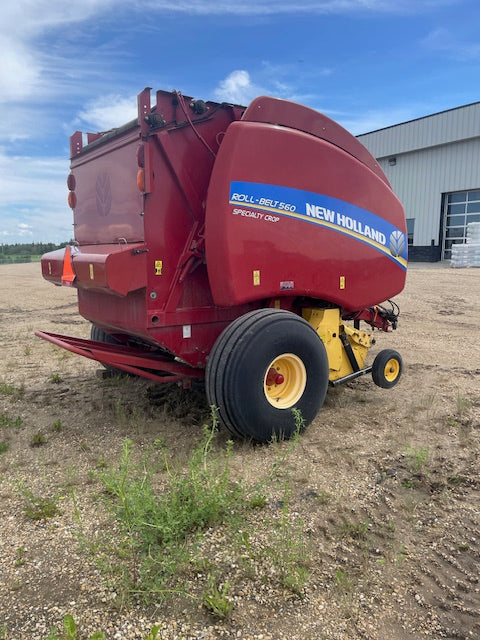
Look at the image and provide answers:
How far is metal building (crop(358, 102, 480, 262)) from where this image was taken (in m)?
24.5

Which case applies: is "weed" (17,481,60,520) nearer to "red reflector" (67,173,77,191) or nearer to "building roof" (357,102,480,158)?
"red reflector" (67,173,77,191)

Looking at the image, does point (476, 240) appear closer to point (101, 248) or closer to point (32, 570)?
point (101, 248)

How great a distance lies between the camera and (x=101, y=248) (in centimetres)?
414

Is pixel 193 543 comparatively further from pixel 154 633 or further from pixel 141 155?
pixel 141 155

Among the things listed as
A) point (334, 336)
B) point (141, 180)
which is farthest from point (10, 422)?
point (334, 336)

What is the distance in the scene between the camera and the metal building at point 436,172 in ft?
80.4

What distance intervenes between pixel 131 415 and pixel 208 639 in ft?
8.83

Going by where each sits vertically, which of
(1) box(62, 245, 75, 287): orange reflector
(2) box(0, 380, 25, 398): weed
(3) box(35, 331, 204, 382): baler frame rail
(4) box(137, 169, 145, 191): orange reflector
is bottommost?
(2) box(0, 380, 25, 398): weed

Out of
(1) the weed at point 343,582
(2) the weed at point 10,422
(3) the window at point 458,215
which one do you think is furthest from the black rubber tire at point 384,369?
(3) the window at point 458,215

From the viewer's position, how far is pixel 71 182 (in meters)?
4.92

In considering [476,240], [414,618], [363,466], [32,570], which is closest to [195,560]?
[32,570]

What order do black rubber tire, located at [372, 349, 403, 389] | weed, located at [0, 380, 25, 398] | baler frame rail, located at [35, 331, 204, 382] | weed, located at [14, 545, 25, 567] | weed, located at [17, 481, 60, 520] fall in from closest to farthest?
1. weed, located at [14, 545, 25, 567]
2. weed, located at [17, 481, 60, 520]
3. baler frame rail, located at [35, 331, 204, 382]
4. black rubber tire, located at [372, 349, 403, 389]
5. weed, located at [0, 380, 25, 398]

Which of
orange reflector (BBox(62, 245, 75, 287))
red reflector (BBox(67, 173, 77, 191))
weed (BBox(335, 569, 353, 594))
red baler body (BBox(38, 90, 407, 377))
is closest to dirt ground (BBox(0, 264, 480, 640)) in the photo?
weed (BBox(335, 569, 353, 594))

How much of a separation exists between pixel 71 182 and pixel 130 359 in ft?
6.63
